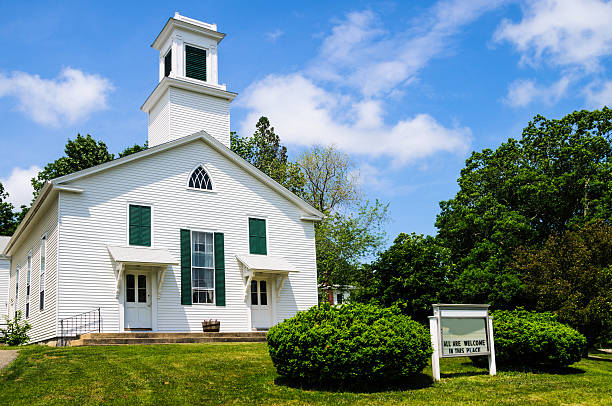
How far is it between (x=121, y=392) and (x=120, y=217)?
1132 cm

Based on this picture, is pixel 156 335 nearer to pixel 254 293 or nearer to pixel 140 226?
pixel 140 226

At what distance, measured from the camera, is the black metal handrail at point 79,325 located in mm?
17812

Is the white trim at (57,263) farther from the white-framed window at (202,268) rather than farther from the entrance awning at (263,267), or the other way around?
the entrance awning at (263,267)

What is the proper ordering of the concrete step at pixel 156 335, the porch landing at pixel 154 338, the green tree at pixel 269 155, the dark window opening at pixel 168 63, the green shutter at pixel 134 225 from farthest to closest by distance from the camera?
the green tree at pixel 269 155, the dark window opening at pixel 168 63, the green shutter at pixel 134 225, the concrete step at pixel 156 335, the porch landing at pixel 154 338

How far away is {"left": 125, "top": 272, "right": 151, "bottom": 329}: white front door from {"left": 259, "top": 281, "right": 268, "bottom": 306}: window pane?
13.9ft

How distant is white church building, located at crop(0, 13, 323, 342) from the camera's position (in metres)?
18.8

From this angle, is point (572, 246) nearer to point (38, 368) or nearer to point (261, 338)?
point (261, 338)

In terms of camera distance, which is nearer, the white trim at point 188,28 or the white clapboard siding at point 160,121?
the white clapboard siding at point 160,121

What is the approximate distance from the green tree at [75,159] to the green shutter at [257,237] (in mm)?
19724

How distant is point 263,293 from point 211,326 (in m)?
3.01

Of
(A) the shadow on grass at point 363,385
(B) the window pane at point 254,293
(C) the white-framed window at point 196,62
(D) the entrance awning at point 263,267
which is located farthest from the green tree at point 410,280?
(A) the shadow on grass at point 363,385

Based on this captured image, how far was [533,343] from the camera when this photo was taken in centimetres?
1230

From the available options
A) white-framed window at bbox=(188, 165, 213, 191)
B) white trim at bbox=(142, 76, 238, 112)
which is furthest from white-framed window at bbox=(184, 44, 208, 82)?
white-framed window at bbox=(188, 165, 213, 191)

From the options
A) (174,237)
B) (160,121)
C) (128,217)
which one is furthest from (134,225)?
(160,121)
